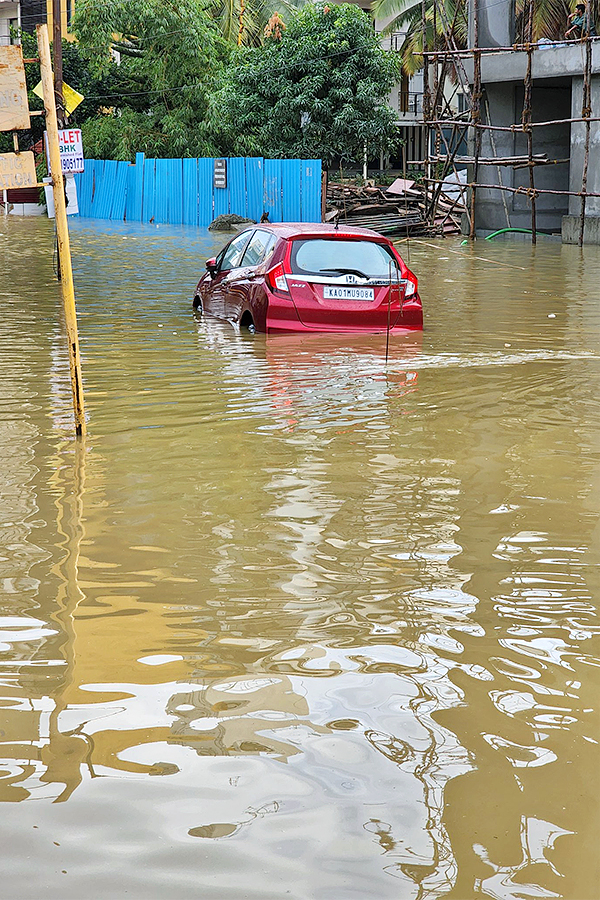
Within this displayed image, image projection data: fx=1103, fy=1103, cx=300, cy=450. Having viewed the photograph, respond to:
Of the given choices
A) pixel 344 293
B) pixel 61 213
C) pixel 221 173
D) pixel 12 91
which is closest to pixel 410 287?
pixel 344 293

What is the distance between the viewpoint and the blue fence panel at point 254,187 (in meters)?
32.4

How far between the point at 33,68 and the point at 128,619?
4535cm

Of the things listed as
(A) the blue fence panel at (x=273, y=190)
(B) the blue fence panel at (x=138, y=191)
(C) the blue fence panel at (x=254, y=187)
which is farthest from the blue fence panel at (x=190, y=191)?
(A) the blue fence panel at (x=273, y=190)

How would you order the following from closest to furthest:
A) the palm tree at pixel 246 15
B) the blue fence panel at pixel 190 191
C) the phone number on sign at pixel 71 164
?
1. the phone number on sign at pixel 71 164
2. the blue fence panel at pixel 190 191
3. the palm tree at pixel 246 15

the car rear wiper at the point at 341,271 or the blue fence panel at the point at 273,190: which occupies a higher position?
the blue fence panel at the point at 273,190

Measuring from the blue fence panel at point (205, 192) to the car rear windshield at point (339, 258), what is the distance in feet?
79.7

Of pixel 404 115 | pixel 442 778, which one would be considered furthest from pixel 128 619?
pixel 404 115

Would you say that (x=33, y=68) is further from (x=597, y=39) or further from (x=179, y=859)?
(x=179, y=859)

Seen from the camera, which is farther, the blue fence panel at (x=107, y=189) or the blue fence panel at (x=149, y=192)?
the blue fence panel at (x=107, y=189)

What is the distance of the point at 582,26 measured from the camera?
90.6ft

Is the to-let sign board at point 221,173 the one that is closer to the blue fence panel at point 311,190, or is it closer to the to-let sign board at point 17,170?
the blue fence panel at point 311,190

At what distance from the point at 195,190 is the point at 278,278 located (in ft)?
82.8

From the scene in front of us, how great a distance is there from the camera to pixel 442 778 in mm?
3039

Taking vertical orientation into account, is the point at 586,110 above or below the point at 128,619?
above
